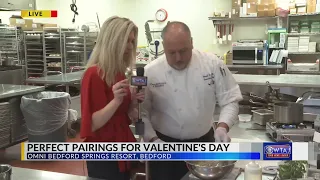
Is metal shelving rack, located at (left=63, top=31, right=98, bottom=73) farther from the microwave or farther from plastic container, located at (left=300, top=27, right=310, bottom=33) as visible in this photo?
plastic container, located at (left=300, top=27, right=310, bottom=33)

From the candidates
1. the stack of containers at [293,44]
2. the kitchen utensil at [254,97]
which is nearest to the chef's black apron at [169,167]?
the kitchen utensil at [254,97]

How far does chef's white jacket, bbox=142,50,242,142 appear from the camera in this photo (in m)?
2.02

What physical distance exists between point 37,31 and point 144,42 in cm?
239

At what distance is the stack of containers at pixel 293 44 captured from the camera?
647 centimetres

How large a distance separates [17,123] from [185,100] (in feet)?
9.41

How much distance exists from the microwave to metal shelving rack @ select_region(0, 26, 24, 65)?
4.48 metres

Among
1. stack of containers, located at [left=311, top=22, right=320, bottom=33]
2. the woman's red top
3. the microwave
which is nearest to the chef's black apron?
the woman's red top

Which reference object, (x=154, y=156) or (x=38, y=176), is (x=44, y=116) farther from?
(x=154, y=156)

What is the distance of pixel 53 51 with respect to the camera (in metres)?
8.12

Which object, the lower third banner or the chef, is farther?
the chef

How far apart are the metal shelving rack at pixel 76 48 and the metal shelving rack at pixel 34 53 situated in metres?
0.54

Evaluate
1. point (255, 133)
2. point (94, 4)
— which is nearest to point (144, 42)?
point (94, 4)

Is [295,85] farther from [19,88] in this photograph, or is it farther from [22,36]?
[22,36]

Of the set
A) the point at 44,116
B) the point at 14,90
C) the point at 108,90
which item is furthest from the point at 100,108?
the point at 14,90
